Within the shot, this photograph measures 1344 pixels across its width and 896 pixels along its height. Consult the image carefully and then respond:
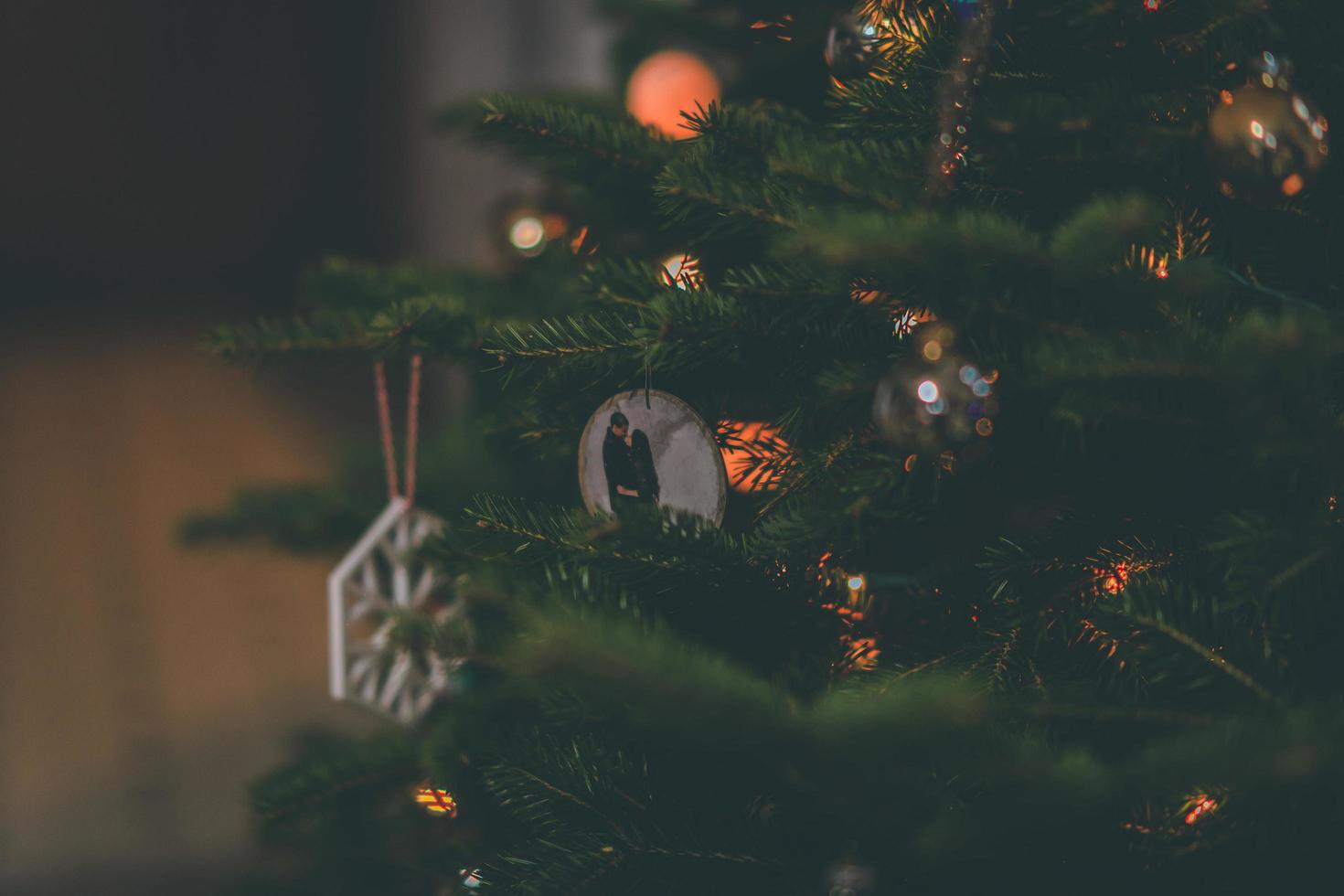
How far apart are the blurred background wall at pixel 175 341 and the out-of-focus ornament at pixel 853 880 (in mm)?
1283

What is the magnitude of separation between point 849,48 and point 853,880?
379 mm

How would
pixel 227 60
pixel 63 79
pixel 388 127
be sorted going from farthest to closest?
pixel 388 127, pixel 227 60, pixel 63 79

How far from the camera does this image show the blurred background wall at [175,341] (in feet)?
5.04

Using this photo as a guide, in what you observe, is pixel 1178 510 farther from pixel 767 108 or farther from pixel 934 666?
pixel 767 108

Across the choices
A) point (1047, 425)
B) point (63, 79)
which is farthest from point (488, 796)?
point (63, 79)

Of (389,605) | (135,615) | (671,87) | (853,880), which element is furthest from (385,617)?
(135,615)

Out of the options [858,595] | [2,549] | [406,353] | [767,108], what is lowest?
[2,549]

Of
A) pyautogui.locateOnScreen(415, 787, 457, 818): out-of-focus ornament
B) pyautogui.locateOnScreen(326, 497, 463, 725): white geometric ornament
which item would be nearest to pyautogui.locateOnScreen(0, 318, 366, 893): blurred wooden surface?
pyautogui.locateOnScreen(326, 497, 463, 725): white geometric ornament

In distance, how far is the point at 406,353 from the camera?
1.55ft

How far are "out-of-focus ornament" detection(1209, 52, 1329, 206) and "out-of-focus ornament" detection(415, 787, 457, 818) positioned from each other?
44cm

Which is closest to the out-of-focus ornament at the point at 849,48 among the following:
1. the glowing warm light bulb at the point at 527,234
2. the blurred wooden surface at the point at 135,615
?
the glowing warm light bulb at the point at 527,234

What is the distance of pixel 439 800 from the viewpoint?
18.7 inches

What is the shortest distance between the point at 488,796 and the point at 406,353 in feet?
0.76

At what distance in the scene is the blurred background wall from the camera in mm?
1535
